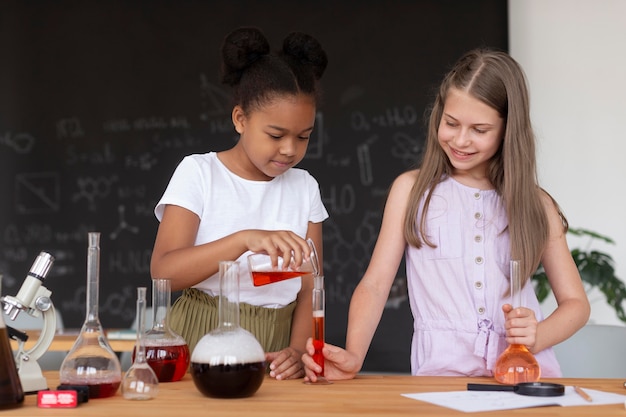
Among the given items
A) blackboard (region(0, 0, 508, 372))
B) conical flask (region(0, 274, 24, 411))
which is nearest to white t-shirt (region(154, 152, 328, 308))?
conical flask (region(0, 274, 24, 411))

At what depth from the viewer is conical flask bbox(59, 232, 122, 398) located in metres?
1.33

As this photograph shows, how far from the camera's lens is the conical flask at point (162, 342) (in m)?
1.50

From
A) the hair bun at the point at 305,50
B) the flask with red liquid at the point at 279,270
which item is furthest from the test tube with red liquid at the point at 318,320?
the hair bun at the point at 305,50

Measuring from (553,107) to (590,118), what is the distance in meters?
0.19

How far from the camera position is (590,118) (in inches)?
165

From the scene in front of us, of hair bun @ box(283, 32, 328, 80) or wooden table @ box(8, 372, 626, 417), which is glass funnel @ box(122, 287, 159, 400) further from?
hair bun @ box(283, 32, 328, 80)

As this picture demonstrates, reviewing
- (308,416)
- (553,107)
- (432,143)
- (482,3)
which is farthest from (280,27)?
(308,416)

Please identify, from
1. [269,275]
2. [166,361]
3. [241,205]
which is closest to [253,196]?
[241,205]

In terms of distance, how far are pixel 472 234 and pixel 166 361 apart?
788mm

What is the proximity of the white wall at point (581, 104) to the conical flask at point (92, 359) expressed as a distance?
315cm

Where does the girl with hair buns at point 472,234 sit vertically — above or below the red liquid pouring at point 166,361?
above

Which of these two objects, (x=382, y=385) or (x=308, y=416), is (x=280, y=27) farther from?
(x=308, y=416)

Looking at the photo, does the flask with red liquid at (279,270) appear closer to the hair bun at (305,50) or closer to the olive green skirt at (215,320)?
the olive green skirt at (215,320)

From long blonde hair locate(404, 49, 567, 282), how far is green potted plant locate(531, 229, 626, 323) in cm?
196
